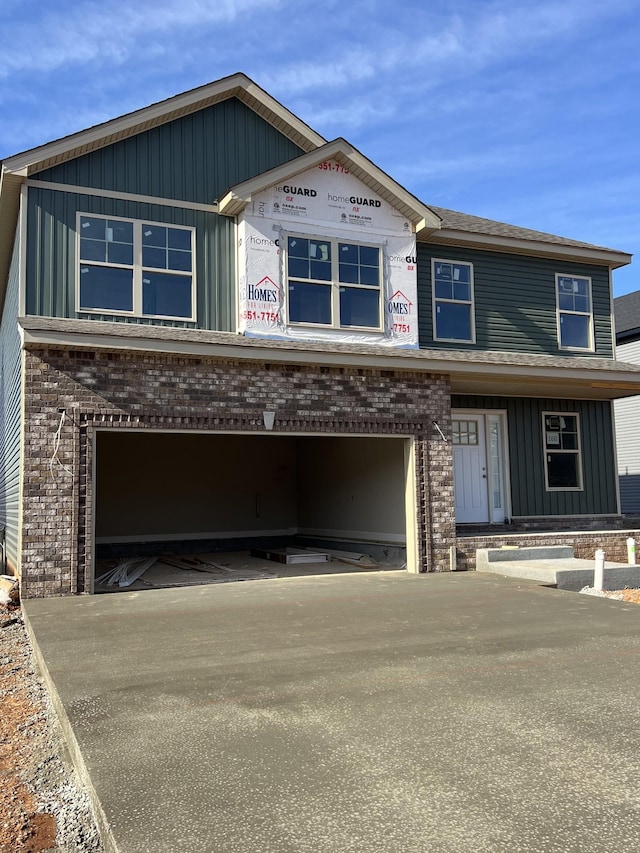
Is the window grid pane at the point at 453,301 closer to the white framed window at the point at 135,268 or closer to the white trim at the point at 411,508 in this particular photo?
the white trim at the point at 411,508

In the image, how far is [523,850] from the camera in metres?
2.86

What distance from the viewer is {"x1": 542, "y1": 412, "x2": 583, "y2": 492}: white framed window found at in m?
15.6

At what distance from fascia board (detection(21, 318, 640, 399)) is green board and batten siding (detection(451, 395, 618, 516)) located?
0.57 metres

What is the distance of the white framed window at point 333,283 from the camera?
12.3 meters

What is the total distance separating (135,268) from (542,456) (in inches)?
362

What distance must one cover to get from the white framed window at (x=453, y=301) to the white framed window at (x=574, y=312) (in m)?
2.25

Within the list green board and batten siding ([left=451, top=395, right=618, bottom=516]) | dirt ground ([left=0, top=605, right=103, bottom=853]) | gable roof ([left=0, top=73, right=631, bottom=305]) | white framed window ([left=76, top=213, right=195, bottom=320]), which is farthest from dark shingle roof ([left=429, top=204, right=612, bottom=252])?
dirt ground ([left=0, top=605, right=103, bottom=853])

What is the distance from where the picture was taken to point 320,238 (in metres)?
12.6

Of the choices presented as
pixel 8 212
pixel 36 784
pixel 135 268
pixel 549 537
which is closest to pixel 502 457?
pixel 549 537

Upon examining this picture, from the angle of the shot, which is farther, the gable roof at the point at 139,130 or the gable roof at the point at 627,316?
the gable roof at the point at 627,316

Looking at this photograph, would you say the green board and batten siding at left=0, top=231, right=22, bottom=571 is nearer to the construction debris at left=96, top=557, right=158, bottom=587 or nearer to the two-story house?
the two-story house

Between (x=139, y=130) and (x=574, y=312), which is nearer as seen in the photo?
(x=139, y=130)

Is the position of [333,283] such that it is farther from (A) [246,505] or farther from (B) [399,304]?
(A) [246,505]

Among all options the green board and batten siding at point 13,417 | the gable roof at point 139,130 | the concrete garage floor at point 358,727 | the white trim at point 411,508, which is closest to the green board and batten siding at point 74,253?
the gable roof at point 139,130
